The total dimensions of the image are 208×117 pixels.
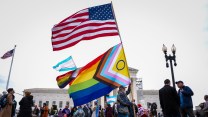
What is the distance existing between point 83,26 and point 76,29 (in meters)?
0.27

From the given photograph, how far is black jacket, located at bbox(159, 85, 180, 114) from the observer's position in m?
7.41

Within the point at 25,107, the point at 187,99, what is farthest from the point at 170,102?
the point at 25,107

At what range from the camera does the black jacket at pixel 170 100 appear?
7.41m

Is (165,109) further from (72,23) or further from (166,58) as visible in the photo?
(166,58)

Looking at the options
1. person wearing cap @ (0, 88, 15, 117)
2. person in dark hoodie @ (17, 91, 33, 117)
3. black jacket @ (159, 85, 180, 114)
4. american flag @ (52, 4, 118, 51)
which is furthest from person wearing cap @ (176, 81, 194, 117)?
person wearing cap @ (0, 88, 15, 117)

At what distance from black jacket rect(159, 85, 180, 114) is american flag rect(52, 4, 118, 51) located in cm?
281

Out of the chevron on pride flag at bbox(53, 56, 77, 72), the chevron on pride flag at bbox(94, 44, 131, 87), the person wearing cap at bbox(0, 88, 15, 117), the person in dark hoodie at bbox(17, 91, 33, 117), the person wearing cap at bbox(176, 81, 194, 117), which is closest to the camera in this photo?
the chevron on pride flag at bbox(94, 44, 131, 87)

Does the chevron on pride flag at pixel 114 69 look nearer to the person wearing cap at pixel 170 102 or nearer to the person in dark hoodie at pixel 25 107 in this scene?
the person wearing cap at pixel 170 102

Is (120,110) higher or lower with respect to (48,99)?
lower

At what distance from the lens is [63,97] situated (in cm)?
9488

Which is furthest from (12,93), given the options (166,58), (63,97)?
(63,97)

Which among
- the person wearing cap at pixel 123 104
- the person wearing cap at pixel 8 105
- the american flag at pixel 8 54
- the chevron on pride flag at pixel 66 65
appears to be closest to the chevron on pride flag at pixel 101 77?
the person wearing cap at pixel 123 104

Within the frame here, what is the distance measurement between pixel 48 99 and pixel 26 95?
88.1 m

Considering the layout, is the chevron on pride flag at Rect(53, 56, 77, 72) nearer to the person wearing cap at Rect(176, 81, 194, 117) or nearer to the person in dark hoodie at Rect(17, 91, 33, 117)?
the person in dark hoodie at Rect(17, 91, 33, 117)
